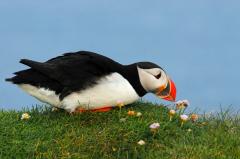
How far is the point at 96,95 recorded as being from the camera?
8.38 meters

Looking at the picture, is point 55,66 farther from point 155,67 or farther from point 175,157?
point 175,157

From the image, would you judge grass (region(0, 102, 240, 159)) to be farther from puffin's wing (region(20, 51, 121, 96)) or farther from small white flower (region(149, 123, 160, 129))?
puffin's wing (region(20, 51, 121, 96))

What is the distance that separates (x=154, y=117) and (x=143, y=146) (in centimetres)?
89

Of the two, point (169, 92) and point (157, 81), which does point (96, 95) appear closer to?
point (157, 81)

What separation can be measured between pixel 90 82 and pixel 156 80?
44.1 inches

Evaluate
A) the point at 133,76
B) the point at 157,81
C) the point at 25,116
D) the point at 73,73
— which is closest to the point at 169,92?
the point at 157,81

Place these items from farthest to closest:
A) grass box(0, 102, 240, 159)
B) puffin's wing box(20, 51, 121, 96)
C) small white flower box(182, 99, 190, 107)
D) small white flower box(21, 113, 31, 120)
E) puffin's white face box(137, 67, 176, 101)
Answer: small white flower box(182, 99, 190, 107)
puffin's white face box(137, 67, 176, 101)
small white flower box(21, 113, 31, 120)
puffin's wing box(20, 51, 121, 96)
grass box(0, 102, 240, 159)

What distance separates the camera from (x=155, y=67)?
29.0 feet

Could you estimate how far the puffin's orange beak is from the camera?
8.83 m

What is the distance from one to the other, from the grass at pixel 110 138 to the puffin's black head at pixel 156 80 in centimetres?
37

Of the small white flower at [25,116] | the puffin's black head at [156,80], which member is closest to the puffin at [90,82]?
the puffin's black head at [156,80]

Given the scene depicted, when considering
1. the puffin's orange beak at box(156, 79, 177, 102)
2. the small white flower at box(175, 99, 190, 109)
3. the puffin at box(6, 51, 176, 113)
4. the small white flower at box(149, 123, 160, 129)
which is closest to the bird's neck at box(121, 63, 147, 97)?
the puffin at box(6, 51, 176, 113)

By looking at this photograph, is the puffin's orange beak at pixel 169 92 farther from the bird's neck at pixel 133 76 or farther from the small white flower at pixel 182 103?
the bird's neck at pixel 133 76

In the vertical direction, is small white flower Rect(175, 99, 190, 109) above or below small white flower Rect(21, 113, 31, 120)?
above
